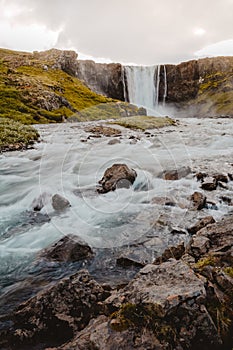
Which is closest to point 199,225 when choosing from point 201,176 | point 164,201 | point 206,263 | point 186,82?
point 164,201

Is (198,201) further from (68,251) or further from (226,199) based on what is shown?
(68,251)

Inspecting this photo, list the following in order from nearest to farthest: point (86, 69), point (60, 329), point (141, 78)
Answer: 1. point (60, 329)
2. point (141, 78)
3. point (86, 69)

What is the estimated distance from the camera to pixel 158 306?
307 centimetres

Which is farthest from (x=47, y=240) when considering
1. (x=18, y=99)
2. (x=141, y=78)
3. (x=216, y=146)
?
(x=141, y=78)

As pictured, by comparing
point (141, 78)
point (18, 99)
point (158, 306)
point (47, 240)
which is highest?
point (141, 78)

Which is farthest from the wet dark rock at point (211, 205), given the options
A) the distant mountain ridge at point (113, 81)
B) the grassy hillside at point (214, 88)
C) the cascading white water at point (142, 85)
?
the cascading white water at point (142, 85)

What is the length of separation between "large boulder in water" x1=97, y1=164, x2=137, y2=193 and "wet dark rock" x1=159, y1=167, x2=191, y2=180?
1670 millimetres

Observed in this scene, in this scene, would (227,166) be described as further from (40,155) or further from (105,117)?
(105,117)

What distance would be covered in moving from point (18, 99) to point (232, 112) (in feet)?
184

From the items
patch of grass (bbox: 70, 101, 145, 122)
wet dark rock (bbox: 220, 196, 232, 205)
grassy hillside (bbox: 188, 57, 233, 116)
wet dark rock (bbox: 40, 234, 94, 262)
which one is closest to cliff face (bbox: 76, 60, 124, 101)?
grassy hillside (bbox: 188, 57, 233, 116)

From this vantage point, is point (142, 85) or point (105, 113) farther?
point (142, 85)

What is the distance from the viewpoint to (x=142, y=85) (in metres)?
85.9

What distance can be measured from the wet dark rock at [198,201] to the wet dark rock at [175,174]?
8.44 feet

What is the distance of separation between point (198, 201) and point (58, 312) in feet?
20.9
